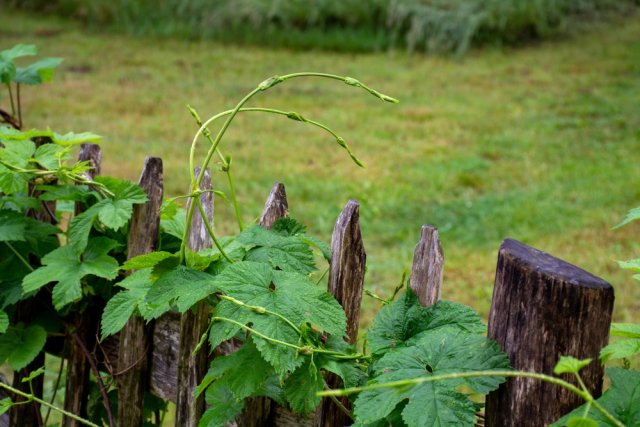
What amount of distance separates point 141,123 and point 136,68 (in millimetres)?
2225

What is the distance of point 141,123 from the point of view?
739 cm

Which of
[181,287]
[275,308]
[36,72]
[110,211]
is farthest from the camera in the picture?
[36,72]

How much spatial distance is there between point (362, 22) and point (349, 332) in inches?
375

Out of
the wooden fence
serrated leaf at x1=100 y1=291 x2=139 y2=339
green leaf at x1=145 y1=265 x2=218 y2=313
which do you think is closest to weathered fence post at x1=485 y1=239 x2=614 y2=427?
the wooden fence

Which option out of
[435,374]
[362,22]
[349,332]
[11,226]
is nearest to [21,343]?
[11,226]

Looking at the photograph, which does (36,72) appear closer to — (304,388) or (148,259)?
(148,259)

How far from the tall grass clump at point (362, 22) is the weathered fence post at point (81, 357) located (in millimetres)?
8327

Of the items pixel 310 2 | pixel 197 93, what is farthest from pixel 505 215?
pixel 310 2

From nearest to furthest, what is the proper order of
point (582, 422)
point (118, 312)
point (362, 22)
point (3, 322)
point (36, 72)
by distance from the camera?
point (582, 422) → point (118, 312) → point (3, 322) → point (36, 72) → point (362, 22)

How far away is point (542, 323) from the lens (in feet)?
4.26

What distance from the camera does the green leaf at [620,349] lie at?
1270mm

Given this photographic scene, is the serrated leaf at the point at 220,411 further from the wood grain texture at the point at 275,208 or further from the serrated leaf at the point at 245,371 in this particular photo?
the wood grain texture at the point at 275,208

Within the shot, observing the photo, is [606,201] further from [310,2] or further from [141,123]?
[310,2]

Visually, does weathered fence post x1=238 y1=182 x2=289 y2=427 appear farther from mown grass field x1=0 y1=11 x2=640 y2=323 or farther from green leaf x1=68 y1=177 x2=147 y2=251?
mown grass field x1=0 y1=11 x2=640 y2=323
